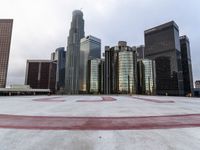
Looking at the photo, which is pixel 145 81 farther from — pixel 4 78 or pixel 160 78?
pixel 4 78

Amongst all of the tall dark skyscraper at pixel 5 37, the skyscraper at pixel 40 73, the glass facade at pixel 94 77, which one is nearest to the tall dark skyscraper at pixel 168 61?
the glass facade at pixel 94 77

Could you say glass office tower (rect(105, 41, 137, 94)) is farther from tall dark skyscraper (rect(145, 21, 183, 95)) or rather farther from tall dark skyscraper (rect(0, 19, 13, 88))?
tall dark skyscraper (rect(0, 19, 13, 88))

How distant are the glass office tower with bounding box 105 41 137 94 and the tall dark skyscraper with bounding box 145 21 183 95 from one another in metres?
55.5

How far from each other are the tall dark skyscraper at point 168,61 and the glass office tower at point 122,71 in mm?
55546

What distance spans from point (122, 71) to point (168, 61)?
238 feet

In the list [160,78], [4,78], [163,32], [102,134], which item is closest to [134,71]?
[160,78]

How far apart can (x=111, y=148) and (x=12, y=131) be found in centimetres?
347

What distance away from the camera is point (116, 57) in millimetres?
115188

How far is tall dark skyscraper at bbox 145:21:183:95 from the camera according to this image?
472 ft

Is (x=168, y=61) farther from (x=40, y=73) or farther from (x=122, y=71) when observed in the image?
(x=40, y=73)

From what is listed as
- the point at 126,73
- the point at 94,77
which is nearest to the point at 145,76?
the point at 126,73

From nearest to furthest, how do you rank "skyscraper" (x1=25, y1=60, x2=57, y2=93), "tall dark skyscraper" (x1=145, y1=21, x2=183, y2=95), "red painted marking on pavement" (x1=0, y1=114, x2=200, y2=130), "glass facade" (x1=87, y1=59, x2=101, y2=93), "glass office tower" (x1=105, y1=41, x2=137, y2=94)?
"red painted marking on pavement" (x1=0, y1=114, x2=200, y2=130)
"glass office tower" (x1=105, y1=41, x2=137, y2=94)
"glass facade" (x1=87, y1=59, x2=101, y2=93)
"tall dark skyscraper" (x1=145, y1=21, x2=183, y2=95)
"skyscraper" (x1=25, y1=60, x2=57, y2=93)

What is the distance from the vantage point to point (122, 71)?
107438 millimetres

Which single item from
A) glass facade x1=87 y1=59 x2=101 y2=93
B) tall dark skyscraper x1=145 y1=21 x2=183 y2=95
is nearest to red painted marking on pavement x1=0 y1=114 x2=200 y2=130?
glass facade x1=87 y1=59 x2=101 y2=93
